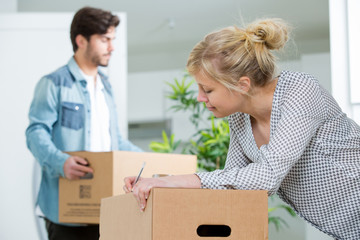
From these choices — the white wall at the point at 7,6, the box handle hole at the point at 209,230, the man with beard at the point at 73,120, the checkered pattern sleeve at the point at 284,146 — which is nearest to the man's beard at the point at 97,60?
the man with beard at the point at 73,120

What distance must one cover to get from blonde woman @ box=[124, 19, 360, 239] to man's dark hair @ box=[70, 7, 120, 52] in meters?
1.67

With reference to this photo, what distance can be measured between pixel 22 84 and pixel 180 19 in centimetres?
231

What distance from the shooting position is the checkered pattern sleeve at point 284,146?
1078mm

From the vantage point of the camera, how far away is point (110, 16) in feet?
9.66

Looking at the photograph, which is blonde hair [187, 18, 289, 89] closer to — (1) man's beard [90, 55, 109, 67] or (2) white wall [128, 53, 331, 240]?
(1) man's beard [90, 55, 109, 67]

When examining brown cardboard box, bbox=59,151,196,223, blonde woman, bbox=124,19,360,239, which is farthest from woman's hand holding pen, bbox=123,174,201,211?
brown cardboard box, bbox=59,151,196,223

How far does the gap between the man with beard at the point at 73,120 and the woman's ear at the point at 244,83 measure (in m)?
1.02

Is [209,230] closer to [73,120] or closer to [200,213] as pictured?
[200,213]

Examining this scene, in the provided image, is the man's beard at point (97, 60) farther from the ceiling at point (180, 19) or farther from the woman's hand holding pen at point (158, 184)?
the woman's hand holding pen at point (158, 184)

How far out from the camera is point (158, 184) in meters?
1.04

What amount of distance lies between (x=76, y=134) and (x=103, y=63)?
0.52 m

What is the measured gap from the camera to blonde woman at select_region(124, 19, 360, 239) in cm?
121

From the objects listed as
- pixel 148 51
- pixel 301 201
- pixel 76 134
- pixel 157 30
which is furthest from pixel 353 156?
pixel 148 51

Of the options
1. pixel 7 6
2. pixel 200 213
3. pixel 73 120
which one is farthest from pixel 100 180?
pixel 7 6
